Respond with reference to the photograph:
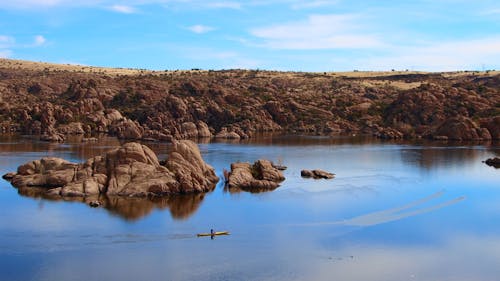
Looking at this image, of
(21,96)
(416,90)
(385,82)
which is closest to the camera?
(416,90)

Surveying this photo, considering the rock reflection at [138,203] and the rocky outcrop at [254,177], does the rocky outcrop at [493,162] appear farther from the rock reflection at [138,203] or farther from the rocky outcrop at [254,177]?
the rock reflection at [138,203]

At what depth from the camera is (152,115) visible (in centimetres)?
12206

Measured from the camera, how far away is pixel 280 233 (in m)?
38.7

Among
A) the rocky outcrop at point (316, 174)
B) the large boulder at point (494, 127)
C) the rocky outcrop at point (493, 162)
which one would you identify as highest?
the large boulder at point (494, 127)

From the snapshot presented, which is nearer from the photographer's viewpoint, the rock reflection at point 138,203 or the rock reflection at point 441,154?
the rock reflection at point 138,203

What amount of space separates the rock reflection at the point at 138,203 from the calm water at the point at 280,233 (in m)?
0.08

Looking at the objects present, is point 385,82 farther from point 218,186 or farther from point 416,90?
point 218,186

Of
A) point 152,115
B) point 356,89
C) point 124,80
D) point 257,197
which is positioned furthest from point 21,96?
point 257,197

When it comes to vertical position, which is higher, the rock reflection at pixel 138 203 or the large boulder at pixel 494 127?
the large boulder at pixel 494 127

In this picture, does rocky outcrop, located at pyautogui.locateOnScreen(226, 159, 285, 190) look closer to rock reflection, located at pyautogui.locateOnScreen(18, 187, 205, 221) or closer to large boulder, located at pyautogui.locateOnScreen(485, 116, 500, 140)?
rock reflection, located at pyautogui.locateOnScreen(18, 187, 205, 221)

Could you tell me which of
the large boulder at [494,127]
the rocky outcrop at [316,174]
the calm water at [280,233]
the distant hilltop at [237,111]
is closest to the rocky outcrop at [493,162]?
the calm water at [280,233]

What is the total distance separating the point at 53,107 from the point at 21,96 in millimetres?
30985

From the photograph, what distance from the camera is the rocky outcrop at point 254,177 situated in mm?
54906

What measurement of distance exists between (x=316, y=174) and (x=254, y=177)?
24.4 ft
